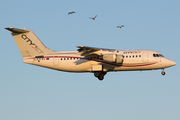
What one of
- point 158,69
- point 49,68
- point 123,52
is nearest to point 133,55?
point 123,52

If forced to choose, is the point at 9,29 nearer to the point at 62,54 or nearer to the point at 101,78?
the point at 62,54

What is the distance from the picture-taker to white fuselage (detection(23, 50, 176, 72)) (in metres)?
28.7

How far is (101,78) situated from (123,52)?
3.57 metres

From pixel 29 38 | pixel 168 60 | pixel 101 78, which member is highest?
pixel 29 38

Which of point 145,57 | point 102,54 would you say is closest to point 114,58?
point 102,54

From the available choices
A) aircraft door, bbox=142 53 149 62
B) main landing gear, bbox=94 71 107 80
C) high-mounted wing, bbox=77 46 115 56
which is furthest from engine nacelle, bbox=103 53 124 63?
aircraft door, bbox=142 53 149 62

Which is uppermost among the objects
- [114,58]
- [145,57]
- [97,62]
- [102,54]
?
[102,54]

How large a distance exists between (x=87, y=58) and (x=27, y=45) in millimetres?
6694

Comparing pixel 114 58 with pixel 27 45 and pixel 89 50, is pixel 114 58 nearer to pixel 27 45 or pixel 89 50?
pixel 89 50

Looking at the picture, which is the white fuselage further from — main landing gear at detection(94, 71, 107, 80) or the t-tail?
the t-tail

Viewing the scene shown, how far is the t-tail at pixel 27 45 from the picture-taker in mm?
30875

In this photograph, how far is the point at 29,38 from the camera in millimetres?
31359

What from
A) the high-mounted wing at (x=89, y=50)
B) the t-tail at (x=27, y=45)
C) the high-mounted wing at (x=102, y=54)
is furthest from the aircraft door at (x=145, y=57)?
the t-tail at (x=27, y=45)

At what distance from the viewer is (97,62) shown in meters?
29.5
